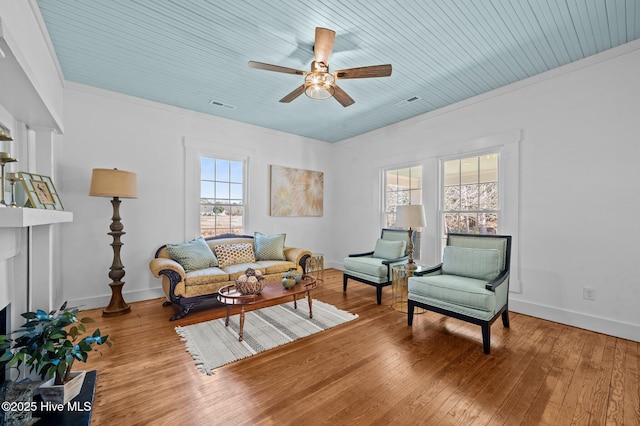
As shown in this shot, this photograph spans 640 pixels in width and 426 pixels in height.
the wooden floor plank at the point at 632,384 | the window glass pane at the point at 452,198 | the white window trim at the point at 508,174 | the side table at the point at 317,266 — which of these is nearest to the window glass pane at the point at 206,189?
the side table at the point at 317,266

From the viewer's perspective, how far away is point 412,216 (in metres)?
3.65

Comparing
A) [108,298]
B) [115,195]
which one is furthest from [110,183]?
[108,298]

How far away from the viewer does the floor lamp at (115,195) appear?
315 centimetres

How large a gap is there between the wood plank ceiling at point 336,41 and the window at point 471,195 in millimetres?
1001

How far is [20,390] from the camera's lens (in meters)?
1.50

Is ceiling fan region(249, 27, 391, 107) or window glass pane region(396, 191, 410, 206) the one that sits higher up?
ceiling fan region(249, 27, 391, 107)

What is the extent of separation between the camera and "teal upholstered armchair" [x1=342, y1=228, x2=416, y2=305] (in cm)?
380

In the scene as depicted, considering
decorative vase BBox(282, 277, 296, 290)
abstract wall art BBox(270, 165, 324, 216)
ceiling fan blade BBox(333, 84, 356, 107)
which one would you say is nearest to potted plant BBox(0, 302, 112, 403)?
decorative vase BBox(282, 277, 296, 290)

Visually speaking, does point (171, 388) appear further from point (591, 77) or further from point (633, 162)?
point (591, 77)

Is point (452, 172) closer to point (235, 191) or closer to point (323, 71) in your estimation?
point (323, 71)

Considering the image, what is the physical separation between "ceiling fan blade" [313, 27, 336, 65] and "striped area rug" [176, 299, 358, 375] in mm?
2675

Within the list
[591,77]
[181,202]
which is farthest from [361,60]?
[181,202]

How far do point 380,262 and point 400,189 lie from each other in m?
1.64

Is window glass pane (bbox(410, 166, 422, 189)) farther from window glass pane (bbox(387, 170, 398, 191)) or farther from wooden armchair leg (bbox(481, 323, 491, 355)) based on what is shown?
wooden armchair leg (bbox(481, 323, 491, 355))
